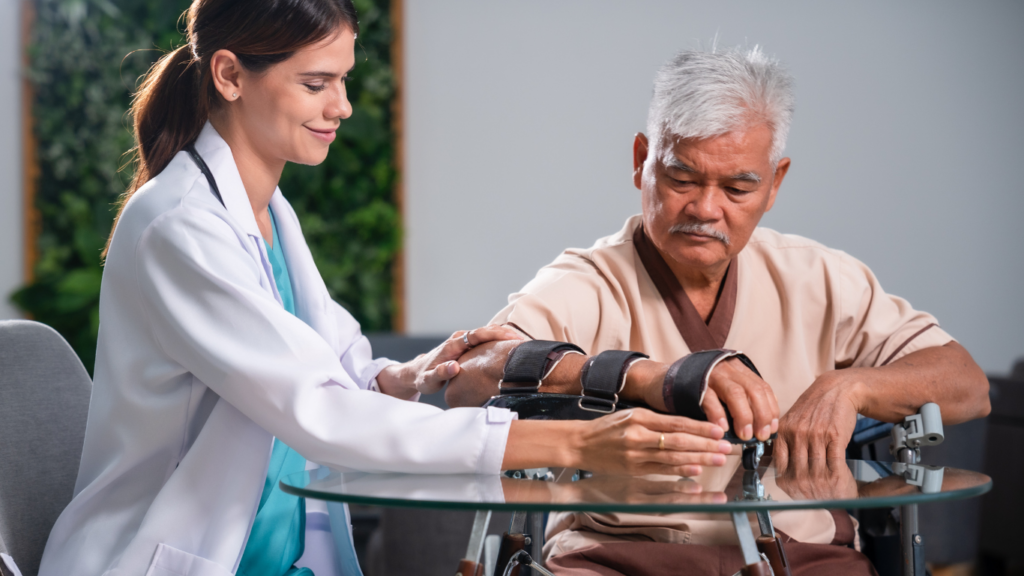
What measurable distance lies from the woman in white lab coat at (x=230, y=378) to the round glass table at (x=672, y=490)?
3 centimetres

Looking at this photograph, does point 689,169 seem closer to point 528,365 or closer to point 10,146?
point 528,365

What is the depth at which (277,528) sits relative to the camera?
129 cm

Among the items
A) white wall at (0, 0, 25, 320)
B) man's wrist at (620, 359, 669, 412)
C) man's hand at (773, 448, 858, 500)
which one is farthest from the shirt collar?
white wall at (0, 0, 25, 320)

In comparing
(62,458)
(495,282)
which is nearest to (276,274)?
(62,458)

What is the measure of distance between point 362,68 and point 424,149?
0.44 metres

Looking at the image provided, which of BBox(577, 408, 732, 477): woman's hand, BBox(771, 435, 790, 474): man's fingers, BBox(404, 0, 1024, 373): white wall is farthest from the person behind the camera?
BBox(404, 0, 1024, 373): white wall

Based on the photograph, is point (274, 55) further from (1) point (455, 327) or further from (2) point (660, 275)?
(1) point (455, 327)

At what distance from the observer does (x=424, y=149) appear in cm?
393

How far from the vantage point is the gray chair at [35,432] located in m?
1.29

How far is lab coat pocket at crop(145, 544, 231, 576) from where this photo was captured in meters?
1.11

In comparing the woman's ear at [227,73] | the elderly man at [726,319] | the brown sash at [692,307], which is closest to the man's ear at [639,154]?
the elderly man at [726,319]

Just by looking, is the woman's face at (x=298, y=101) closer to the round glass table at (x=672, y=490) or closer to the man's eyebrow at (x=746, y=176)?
the round glass table at (x=672, y=490)

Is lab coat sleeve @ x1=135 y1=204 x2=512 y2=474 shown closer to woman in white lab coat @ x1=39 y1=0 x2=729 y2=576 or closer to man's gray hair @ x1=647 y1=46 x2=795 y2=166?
woman in white lab coat @ x1=39 y1=0 x2=729 y2=576

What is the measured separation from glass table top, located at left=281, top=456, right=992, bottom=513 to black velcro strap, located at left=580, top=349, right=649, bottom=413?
120mm
